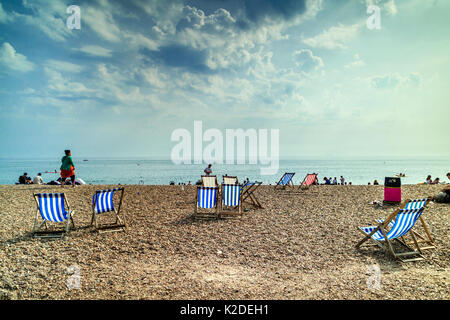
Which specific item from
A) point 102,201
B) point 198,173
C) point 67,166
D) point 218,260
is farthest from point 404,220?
point 198,173

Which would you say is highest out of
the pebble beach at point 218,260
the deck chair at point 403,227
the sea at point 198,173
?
the deck chair at point 403,227

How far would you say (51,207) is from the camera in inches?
215

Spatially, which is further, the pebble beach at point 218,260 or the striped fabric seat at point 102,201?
the striped fabric seat at point 102,201

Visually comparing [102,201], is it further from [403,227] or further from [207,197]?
[403,227]

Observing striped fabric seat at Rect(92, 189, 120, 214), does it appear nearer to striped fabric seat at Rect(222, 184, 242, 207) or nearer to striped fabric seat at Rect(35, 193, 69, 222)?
striped fabric seat at Rect(35, 193, 69, 222)

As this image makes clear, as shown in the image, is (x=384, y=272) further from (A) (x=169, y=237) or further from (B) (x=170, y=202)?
(B) (x=170, y=202)

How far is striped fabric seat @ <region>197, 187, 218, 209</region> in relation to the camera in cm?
704

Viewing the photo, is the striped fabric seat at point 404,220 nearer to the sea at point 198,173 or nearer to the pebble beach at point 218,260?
the pebble beach at point 218,260

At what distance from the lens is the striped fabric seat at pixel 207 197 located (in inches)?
277

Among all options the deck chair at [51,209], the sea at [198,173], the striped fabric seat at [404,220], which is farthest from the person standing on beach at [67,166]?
the sea at [198,173]

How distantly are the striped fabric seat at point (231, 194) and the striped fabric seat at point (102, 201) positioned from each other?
9.88 ft

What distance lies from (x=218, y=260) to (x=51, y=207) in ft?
12.5

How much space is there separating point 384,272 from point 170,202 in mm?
7029

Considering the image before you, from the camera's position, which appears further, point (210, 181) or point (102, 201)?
point (210, 181)
